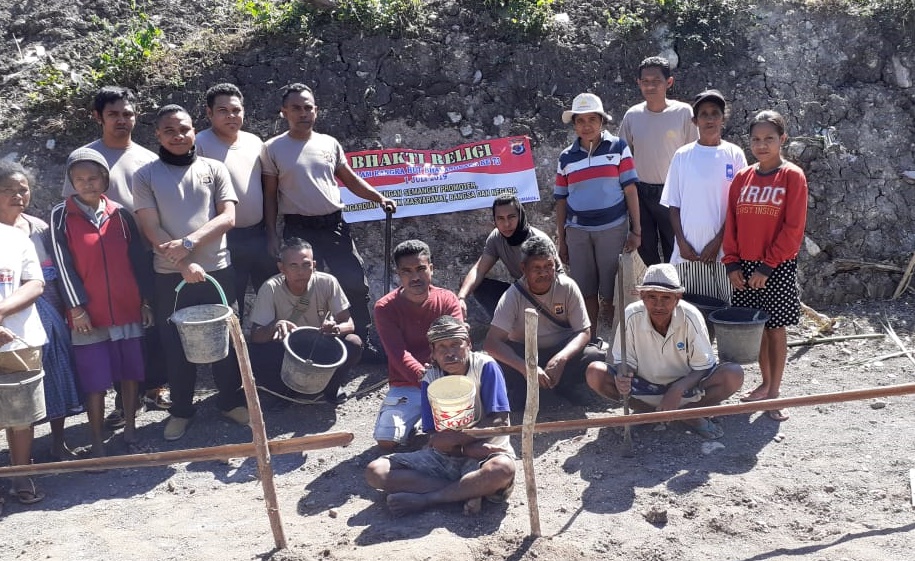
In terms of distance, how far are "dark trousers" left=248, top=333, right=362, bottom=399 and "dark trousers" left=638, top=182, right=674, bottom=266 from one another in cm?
230

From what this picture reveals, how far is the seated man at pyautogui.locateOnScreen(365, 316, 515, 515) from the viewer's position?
177 inches

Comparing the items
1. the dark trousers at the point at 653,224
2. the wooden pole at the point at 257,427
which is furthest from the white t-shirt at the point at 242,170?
the dark trousers at the point at 653,224

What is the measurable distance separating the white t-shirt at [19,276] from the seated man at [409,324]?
1.94 m

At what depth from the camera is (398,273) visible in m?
5.54

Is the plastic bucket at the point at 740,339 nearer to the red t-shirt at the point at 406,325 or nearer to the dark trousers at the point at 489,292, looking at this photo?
the red t-shirt at the point at 406,325

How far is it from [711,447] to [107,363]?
3717 millimetres

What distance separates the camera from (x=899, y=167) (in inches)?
309

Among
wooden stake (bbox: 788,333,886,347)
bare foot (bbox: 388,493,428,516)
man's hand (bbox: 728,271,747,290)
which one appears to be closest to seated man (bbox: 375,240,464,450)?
bare foot (bbox: 388,493,428,516)

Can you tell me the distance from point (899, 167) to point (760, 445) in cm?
402

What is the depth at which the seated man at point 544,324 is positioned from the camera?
5484mm

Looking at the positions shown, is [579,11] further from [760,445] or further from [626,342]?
[760,445]

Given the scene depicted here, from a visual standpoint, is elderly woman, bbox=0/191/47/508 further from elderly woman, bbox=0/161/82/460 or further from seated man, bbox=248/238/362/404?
seated man, bbox=248/238/362/404

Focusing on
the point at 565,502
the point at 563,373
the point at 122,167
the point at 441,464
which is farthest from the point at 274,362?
the point at 565,502

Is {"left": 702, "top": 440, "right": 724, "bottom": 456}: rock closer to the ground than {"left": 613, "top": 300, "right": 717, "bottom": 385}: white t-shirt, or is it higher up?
closer to the ground
